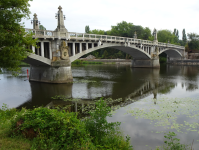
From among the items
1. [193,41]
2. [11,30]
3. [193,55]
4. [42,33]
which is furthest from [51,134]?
[193,41]

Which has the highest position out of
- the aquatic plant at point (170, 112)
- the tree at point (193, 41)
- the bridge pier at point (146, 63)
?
the tree at point (193, 41)

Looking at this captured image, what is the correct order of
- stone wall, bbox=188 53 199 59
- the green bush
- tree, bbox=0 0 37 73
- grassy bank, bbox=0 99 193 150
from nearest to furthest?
grassy bank, bbox=0 99 193 150, the green bush, tree, bbox=0 0 37 73, stone wall, bbox=188 53 199 59

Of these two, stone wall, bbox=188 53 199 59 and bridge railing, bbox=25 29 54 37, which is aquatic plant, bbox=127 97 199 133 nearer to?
bridge railing, bbox=25 29 54 37

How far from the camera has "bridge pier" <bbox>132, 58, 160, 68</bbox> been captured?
50250 millimetres

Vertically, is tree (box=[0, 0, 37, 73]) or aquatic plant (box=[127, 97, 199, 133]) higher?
tree (box=[0, 0, 37, 73])

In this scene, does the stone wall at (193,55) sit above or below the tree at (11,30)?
above

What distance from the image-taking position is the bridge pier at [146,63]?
50.2 metres

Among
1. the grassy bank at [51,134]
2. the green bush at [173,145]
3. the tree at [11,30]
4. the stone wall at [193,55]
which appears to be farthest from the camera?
the stone wall at [193,55]

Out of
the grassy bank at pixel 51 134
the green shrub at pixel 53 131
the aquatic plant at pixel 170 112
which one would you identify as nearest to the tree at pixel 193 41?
the aquatic plant at pixel 170 112

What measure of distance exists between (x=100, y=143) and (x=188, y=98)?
1258 cm

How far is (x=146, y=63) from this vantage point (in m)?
51.2

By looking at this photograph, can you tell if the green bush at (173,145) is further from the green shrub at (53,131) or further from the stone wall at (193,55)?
the stone wall at (193,55)

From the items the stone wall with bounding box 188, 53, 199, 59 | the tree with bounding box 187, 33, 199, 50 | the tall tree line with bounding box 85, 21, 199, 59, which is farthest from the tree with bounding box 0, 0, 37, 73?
the tree with bounding box 187, 33, 199, 50

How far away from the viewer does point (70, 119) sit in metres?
6.48
